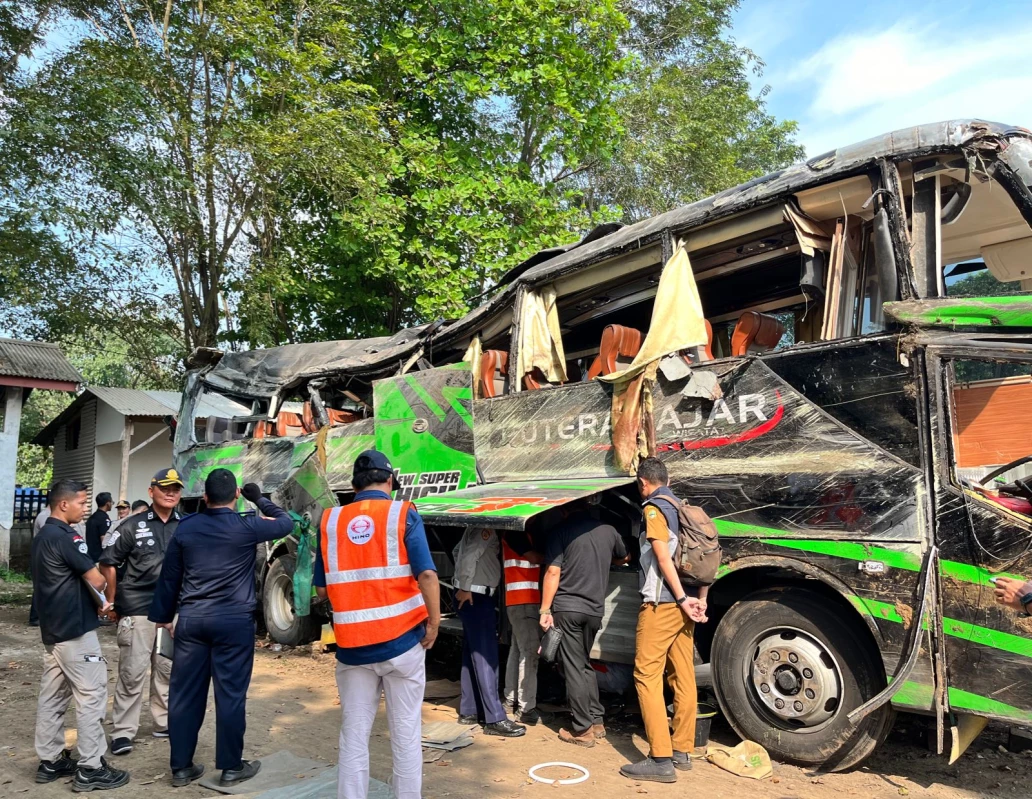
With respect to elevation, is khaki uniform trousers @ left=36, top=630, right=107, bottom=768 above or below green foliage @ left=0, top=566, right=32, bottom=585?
above

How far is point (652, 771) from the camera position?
4441mm

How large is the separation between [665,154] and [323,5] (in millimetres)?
8221

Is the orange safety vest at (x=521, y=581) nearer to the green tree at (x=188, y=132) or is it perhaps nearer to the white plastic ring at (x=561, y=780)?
the white plastic ring at (x=561, y=780)

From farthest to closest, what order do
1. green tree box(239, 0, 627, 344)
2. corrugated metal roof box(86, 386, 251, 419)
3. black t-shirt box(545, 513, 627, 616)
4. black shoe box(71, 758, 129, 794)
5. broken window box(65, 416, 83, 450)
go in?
broken window box(65, 416, 83, 450) → corrugated metal roof box(86, 386, 251, 419) → green tree box(239, 0, 627, 344) → black t-shirt box(545, 513, 627, 616) → black shoe box(71, 758, 129, 794)

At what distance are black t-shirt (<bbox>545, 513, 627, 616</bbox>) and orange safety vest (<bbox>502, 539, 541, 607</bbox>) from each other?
0.31 metres

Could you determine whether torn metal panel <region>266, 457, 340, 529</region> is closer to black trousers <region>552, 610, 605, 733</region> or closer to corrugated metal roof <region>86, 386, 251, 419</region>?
black trousers <region>552, 610, 605, 733</region>

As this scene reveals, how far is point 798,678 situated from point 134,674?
418cm

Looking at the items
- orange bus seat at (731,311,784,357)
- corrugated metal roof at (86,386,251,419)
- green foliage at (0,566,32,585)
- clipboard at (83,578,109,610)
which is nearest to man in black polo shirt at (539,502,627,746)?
orange bus seat at (731,311,784,357)

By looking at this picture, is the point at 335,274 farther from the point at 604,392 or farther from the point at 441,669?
the point at 604,392

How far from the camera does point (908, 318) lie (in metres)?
4.20

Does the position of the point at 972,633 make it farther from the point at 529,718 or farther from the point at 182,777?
the point at 182,777

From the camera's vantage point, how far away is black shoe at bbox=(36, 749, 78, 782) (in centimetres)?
455

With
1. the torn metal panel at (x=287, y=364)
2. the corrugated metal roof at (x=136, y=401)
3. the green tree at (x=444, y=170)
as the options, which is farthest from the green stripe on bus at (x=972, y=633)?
the corrugated metal roof at (x=136, y=401)

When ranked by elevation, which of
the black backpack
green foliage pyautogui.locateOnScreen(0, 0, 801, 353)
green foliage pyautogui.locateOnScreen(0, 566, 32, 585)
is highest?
green foliage pyautogui.locateOnScreen(0, 0, 801, 353)
